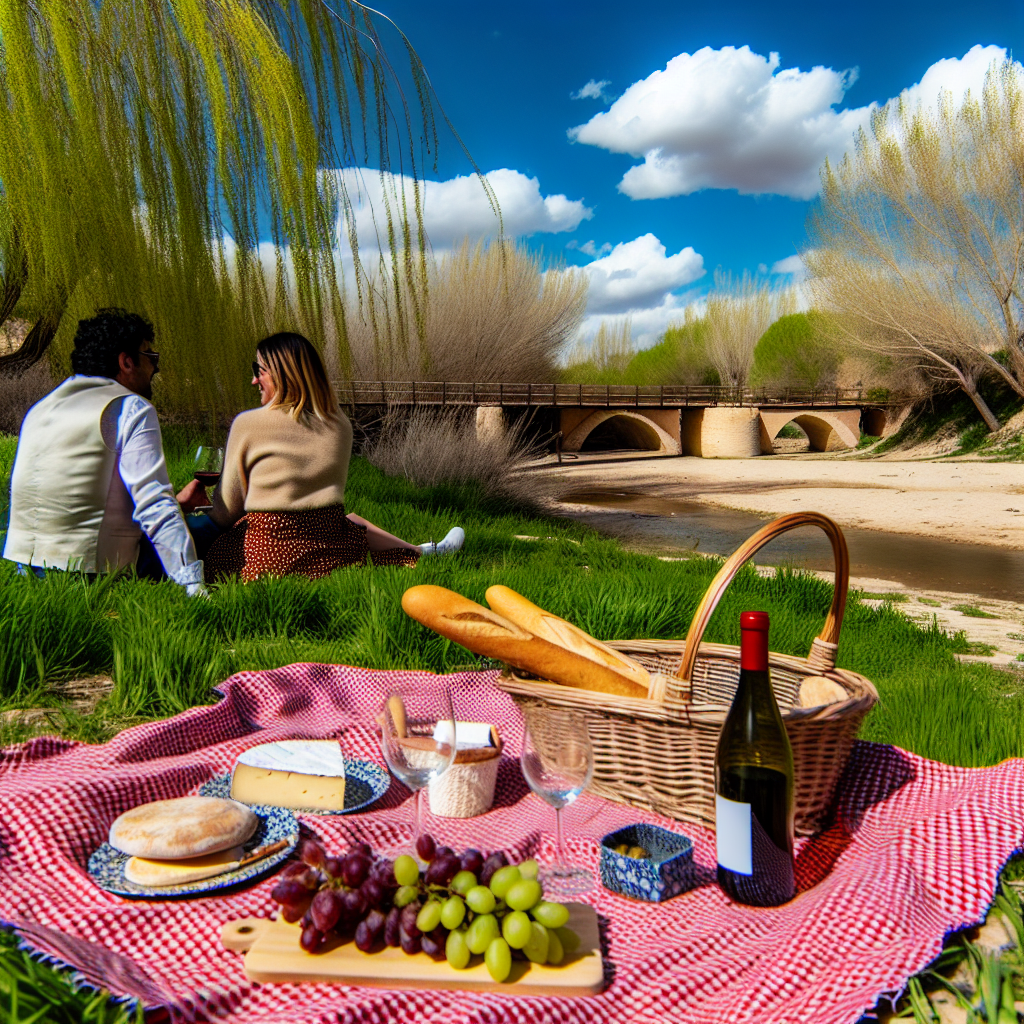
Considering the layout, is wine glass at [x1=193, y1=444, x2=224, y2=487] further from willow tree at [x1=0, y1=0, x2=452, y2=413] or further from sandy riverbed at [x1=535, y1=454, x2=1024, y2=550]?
sandy riverbed at [x1=535, y1=454, x2=1024, y2=550]

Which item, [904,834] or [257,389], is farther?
[257,389]

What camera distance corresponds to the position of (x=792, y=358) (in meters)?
47.5

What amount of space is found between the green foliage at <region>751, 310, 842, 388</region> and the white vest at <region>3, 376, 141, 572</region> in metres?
43.6

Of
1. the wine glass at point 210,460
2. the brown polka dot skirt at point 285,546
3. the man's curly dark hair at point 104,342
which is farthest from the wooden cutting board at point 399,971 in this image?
the wine glass at point 210,460

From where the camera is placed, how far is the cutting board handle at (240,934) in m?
1.21

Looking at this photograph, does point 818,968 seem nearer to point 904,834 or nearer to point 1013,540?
point 904,834

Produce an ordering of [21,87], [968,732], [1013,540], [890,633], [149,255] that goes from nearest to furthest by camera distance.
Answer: [968,732] < [21,87] < [149,255] < [890,633] < [1013,540]

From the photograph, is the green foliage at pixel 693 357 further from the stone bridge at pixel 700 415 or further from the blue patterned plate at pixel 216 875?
the blue patterned plate at pixel 216 875

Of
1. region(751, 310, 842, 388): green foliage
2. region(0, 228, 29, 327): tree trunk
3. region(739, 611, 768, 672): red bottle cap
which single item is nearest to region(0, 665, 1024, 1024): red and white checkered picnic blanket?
region(739, 611, 768, 672): red bottle cap

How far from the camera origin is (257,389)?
4.77 metres

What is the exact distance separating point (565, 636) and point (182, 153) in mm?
3265

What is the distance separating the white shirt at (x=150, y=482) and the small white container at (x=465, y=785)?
72.0 inches

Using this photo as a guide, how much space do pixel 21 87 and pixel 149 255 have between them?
32.3 inches

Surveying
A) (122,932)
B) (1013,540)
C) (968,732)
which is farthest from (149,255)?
(1013,540)
